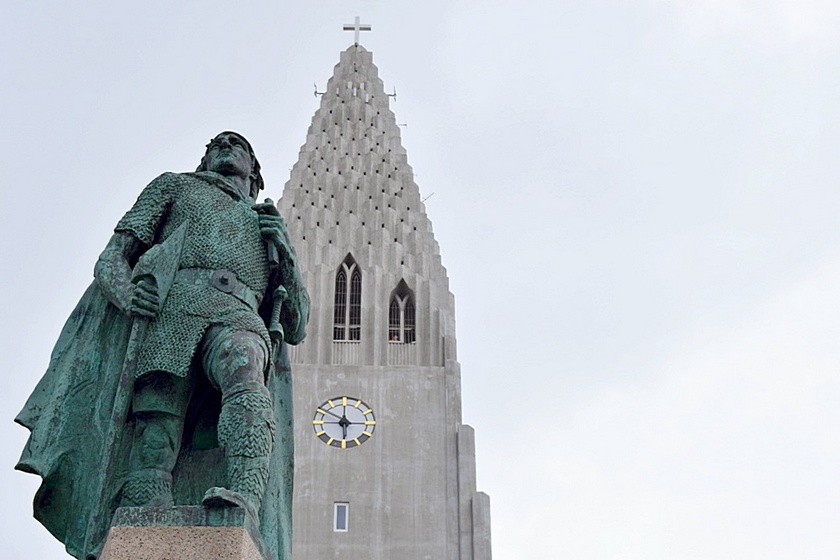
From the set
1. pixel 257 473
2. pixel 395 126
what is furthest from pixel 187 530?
pixel 395 126

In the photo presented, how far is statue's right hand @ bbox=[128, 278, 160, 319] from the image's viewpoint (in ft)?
25.2

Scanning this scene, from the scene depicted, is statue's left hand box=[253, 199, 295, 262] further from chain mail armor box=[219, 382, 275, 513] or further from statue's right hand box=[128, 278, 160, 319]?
chain mail armor box=[219, 382, 275, 513]

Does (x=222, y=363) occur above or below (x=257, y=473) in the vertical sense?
above

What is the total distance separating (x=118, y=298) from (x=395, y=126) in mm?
62376

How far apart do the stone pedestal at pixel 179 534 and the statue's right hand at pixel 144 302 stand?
1329 millimetres

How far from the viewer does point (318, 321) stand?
57250mm

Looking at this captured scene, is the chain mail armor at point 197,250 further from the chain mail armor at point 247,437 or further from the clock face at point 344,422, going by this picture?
the clock face at point 344,422

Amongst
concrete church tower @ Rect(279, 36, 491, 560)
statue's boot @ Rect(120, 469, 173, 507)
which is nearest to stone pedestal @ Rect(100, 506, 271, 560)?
statue's boot @ Rect(120, 469, 173, 507)

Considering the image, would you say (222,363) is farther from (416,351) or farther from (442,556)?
(416,351)

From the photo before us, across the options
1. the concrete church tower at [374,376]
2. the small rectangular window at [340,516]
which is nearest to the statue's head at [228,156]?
the concrete church tower at [374,376]

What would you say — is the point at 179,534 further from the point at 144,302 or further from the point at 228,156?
the point at 228,156

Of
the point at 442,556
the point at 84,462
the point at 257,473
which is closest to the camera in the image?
the point at 257,473

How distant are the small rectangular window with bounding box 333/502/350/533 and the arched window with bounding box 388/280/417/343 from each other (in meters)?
→ 8.32

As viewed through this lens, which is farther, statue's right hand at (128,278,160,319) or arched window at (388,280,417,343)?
arched window at (388,280,417,343)
